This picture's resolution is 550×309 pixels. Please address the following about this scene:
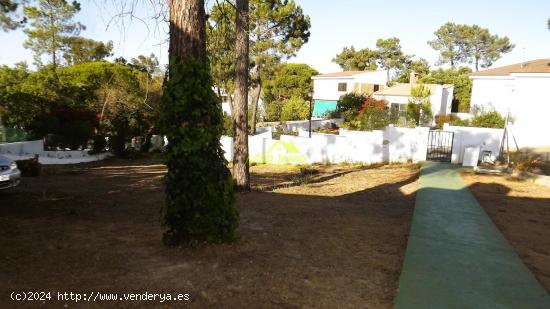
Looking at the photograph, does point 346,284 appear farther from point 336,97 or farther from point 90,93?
point 336,97

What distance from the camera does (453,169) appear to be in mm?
13875

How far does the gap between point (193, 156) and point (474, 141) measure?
13992mm

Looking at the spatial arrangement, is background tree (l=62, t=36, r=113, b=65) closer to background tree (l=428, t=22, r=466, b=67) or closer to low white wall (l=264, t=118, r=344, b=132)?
low white wall (l=264, t=118, r=344, b=132)

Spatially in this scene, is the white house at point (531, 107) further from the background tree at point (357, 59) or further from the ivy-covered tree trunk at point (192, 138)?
the background tree at point (357, 59)

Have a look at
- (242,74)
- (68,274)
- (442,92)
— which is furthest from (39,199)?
(442,92)

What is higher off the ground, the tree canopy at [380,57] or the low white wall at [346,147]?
the tree canopy at [380,57]

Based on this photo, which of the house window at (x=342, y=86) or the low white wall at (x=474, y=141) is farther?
the house window at (x=342, y=86)

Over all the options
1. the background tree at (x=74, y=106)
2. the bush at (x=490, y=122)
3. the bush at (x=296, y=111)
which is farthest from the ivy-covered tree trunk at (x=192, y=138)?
the bush at (x=296, y=111)

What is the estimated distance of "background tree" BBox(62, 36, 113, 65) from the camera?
43.9 meters

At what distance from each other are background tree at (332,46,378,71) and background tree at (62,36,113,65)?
38.9 metres

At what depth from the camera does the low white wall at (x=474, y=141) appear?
48.5ft

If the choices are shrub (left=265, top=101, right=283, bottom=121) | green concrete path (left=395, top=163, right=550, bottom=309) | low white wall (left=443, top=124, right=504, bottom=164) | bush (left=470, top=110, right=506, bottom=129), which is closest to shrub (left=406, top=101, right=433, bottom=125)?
bush (left=470, top=110, right=506, bottom=129)

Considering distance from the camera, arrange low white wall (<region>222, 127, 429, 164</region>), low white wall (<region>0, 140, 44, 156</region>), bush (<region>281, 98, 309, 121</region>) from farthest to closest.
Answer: bush (<region>281, 98, 309, 121</region>)
low white wall (<region>0, 140, 44, 156</region>)
low white wall (<region>222, 127, 429, 164</region>)

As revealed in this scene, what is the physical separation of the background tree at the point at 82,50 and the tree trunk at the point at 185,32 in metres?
45.1
